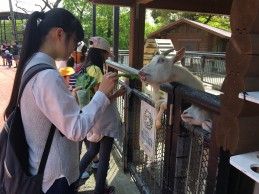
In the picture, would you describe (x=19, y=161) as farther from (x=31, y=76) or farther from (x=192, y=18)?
(x=192, y=18)

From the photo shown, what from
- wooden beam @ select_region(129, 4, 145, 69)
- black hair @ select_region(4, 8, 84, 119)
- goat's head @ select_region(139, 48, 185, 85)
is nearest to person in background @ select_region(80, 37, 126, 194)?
goat's head @ select_region(139, 48, 185, 85)

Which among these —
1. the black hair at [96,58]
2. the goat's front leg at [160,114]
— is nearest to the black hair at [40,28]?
the goat's front leg at [160,114]

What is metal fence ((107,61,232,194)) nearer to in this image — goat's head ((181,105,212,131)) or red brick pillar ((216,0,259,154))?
goat's head ((181,105,212,131))

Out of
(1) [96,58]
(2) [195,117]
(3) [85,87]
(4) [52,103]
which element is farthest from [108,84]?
(1) [96,58]

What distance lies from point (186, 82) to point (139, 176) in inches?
53.3

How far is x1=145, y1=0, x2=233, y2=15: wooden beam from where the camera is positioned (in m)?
4.21

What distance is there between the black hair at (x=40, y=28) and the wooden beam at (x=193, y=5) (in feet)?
7.87

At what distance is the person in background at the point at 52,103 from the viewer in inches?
66.7

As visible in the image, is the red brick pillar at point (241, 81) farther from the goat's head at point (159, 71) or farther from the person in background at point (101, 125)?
Result: the person in background at point (101, 125)

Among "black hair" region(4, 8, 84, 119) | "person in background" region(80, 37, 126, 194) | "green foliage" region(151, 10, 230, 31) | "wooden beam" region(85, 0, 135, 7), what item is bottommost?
"person in background" region(80, 37, 126, 194)

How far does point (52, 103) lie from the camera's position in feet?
5.50

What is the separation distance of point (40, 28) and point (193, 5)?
309 cm

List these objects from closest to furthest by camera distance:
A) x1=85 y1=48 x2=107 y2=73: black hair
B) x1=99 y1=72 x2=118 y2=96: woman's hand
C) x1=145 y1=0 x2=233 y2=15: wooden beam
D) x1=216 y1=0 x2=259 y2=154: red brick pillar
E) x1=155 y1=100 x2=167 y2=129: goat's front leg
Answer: x1=216 y1=0 x2=259 y2=154: red brick pillar, x1=99 y1=72 x2=118 y2=96: woman's hand, x1=155 y1=100 x2=167 y2=129: goat's front leg, x1=85 y1=48 x2=107 y2=73: black hair, x1=145 y1=0 x2=233 y2=15: wooden beam

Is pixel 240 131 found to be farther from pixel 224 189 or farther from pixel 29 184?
pixel 29 184
